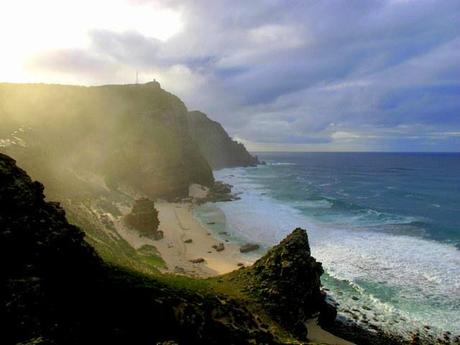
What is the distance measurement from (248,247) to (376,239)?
71.6 ft

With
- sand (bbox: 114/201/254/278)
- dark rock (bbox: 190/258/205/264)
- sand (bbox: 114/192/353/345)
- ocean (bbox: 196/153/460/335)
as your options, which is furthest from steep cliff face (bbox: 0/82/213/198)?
dark rock (bbox: 190/258/205/264)

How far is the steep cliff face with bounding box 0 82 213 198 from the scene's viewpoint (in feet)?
264

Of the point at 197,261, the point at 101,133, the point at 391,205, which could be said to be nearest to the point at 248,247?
the point at 197,261

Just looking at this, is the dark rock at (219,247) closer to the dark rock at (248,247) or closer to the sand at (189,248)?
the sand at (189,248)

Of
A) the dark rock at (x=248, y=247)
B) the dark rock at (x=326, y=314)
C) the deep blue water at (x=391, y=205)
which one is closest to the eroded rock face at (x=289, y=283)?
the dark rock at (x=326, y=314)

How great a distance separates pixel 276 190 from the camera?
393 ft

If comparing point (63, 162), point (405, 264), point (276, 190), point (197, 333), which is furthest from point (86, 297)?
point (276, 190)

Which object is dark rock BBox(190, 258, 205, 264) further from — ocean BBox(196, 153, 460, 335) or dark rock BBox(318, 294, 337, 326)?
dark rock BBox(318, 294, 337, 326)

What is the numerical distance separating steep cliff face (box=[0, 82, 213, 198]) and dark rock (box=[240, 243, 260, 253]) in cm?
3533

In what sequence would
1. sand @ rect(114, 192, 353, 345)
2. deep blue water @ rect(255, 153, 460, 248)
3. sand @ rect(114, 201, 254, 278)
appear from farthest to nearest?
deep blue water @ rect(255, 153, 460, 248) < sand @ rect(114, 201, 254, 278) < sand @ rect(114, 192, 353, 345)

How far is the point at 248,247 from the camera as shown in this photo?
5456 cm

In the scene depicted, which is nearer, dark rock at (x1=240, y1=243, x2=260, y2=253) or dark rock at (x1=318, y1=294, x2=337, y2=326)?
dark rock at (x1=318, y1=294, x2=337, y2=326)

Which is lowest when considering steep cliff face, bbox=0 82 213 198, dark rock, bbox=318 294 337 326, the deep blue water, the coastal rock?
dark rock, bbox=318 294 337 326

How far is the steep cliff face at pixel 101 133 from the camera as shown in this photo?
3172 inches
